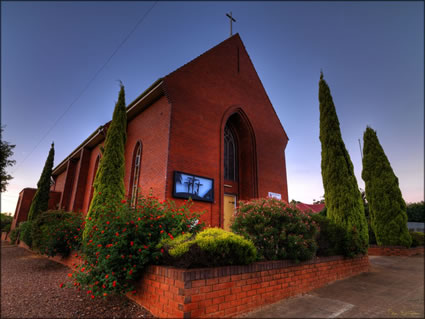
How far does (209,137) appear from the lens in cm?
1172

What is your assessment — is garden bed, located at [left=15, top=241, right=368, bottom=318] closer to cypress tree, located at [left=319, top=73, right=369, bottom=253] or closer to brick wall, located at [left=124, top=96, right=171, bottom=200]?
cypress tree, located at [left=319, top=73, right=369, bottom=253]

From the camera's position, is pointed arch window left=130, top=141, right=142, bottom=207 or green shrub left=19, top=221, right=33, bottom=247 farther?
green shrub left=19, top=221, right=33, bottom=247

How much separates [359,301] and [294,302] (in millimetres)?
1449

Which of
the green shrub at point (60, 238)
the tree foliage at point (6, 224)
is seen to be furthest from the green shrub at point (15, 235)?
the green shrub at point (60, 238)

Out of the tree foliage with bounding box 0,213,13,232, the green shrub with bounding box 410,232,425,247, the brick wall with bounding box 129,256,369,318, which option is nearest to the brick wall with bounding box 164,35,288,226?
the brick wall with bounding box 129,256,369,318

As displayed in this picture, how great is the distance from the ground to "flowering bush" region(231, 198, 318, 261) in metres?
0.93

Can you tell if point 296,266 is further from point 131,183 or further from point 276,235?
point 131,183

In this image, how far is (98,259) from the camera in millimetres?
4535

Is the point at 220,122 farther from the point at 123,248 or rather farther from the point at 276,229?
the point at 123,248

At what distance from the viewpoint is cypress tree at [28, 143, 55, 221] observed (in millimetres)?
19141

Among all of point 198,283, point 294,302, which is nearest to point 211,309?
point 198,283

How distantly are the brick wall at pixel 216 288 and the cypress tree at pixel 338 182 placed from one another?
419 cm

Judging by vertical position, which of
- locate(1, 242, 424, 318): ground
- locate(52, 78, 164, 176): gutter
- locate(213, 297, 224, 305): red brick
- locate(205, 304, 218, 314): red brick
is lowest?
locate(1, 242, 424, 318): ground

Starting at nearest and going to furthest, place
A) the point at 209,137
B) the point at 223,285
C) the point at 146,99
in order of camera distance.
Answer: the point at 223,285, the point at 209,137, the point at 146,99
